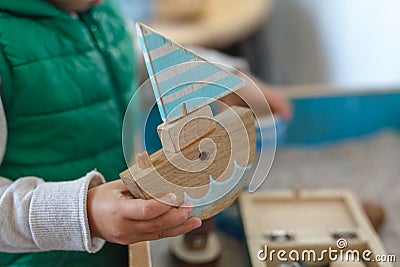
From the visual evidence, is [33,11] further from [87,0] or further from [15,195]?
[15,195]

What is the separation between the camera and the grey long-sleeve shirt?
0.37 metres

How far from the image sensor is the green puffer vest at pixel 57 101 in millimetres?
448

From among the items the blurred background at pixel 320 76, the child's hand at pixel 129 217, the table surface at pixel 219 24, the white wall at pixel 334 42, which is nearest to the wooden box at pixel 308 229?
the blurred background at pixel 320 76

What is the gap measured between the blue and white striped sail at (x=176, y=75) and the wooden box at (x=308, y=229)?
172 mm

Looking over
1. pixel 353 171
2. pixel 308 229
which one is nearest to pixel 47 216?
pixel 308 229

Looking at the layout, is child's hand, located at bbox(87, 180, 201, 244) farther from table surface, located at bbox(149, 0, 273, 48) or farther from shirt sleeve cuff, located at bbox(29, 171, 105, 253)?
table surface, located at bbox(149, 0, 273, 48)

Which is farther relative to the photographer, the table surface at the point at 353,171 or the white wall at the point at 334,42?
the white wall at the point at 334,42

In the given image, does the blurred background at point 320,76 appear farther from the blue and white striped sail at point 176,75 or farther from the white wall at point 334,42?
the blue and white striped sail at point 176,75

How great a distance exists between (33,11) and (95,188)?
6.3 inches

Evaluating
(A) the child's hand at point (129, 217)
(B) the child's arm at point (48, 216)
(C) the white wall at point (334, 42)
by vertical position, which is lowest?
(C) the white wall at point (334, 42)

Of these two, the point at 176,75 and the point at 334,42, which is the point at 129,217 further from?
the point at 334,42

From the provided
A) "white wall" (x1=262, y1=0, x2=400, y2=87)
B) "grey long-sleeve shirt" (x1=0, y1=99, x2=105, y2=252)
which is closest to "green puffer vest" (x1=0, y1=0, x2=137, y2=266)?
"grey long-sleeve shirt" (x1=0, y1=99, x2=105, y2=252)

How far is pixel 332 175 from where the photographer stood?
0.72m

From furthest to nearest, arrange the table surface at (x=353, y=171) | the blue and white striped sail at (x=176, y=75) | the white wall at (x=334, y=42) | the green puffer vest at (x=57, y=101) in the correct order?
the white wall at (x=334, y=42) < the table surface at (x=353, y=171) < the green puffer vest at (x=57, y=101) < the blue and white striped sail at (x=176, y=75)
